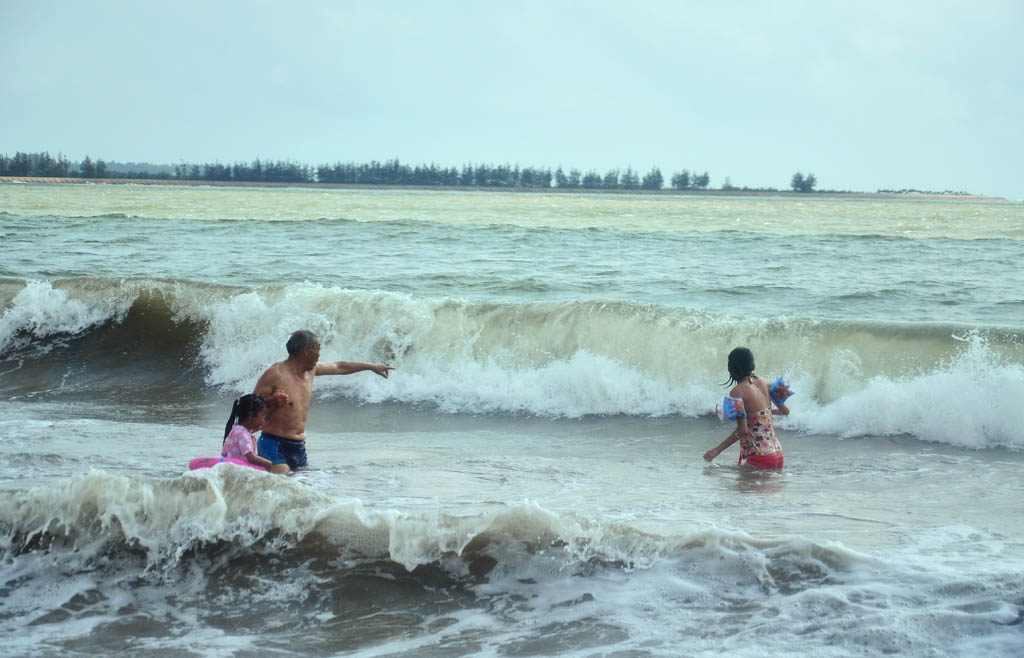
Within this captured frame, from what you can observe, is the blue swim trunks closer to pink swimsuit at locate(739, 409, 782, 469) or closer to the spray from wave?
pink swimsuit at locate(739, 409, 782, 469)

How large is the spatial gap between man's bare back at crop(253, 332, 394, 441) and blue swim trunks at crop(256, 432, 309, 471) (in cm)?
4

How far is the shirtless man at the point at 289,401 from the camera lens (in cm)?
663

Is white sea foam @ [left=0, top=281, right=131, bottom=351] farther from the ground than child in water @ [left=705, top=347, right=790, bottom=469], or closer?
closer

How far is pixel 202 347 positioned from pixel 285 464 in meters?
6.99

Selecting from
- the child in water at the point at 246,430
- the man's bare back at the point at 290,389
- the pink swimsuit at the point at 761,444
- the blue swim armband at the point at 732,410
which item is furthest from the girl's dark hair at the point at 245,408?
the pink swimsuit at the point at 761,444

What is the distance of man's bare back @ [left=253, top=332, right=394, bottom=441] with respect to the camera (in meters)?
6.62

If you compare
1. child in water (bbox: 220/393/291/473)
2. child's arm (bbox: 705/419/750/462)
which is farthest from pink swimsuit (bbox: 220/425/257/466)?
child's arm (bbox: 705/419/750/462)

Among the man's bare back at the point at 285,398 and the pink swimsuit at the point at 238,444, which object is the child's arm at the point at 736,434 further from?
the pink swimsuit at the point at 238,444

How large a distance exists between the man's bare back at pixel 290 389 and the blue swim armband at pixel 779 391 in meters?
2.66

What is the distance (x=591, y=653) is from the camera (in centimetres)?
397

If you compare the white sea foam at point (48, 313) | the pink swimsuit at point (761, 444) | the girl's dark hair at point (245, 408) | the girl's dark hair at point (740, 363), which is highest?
the girl's dark hair at point (740, 363)

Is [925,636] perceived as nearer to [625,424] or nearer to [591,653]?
[591,653]

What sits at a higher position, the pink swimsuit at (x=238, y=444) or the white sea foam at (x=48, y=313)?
the pink swimsuit at (x=238, y=444)

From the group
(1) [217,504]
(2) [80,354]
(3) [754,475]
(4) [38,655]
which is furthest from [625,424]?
(2) [80,354]
